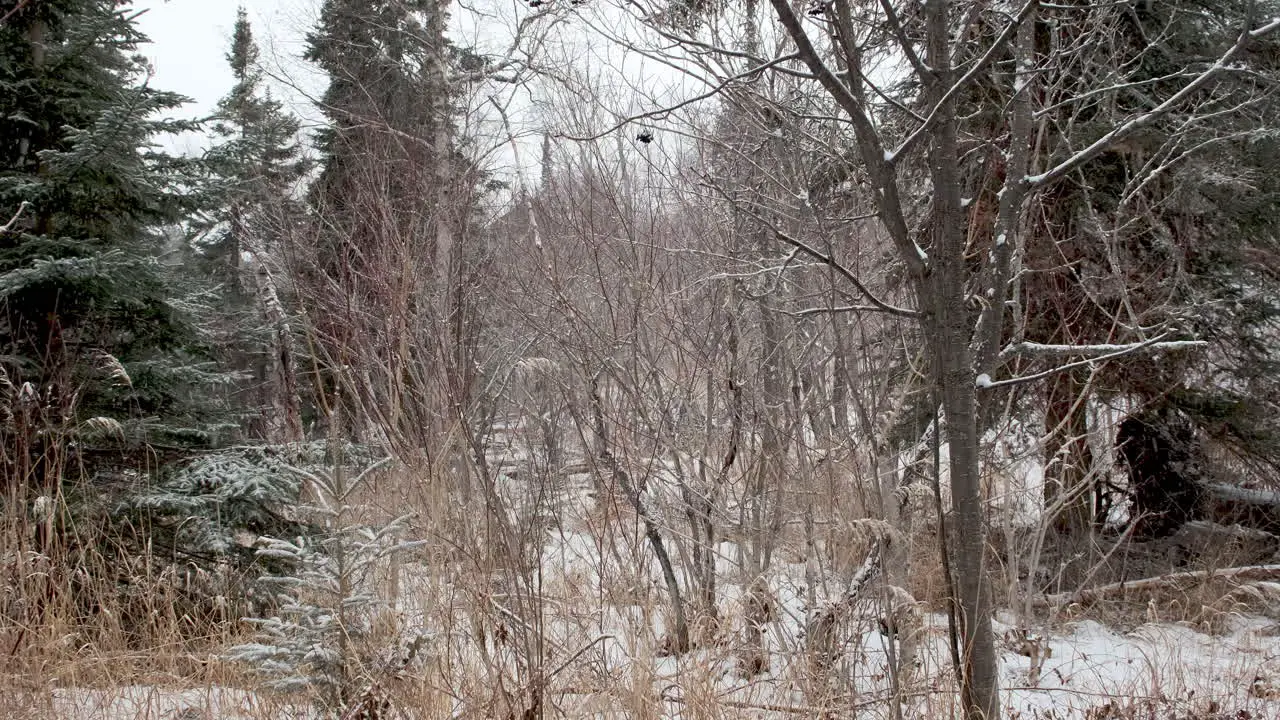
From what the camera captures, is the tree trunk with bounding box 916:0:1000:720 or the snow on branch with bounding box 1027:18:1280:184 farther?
the tree trunk with bounding box 916:0:1000:720

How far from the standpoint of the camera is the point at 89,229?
4.46 metres

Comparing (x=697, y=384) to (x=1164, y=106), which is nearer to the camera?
(x=1164, y=106)

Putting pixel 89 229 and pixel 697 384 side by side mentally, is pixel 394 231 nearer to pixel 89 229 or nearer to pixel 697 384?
pixel 89 229

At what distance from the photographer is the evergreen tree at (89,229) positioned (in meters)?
4.09

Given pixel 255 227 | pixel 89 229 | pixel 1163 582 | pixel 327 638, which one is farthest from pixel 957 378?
pixel 255 227

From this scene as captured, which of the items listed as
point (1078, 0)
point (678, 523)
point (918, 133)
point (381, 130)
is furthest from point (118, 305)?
point (1078, 0)

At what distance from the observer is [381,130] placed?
7734mm

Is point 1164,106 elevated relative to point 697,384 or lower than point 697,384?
elevated

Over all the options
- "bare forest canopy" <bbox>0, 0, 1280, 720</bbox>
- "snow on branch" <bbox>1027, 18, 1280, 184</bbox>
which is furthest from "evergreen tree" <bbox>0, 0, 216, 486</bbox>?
"snow on branch" <bbox>1027, 18, 1280, 184</bbox>

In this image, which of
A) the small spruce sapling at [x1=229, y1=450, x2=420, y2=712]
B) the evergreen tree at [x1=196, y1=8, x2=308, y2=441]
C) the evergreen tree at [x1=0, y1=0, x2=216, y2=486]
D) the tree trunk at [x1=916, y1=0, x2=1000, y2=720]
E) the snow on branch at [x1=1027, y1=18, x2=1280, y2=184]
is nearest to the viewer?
the snow on branch at [x1=1027, y1=18, x2=1280, y2=184]

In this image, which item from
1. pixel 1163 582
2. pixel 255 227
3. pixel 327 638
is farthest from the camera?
pixel 255 227

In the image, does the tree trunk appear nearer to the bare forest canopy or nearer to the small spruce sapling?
the bare forest canopy

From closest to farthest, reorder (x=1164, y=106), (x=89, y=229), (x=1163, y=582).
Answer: (x=1164, y=106)
(x=89, y=229)
(x=1163, y=582)

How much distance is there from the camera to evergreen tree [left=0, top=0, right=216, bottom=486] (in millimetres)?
4094
